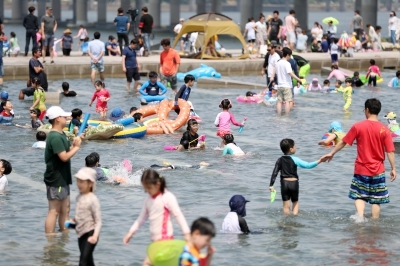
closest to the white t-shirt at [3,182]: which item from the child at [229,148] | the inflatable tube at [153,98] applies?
the child at [229,148]

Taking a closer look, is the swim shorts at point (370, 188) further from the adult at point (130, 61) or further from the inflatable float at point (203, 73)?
the inflatable float at point (203, 73)

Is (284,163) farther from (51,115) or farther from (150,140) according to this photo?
(150,140)

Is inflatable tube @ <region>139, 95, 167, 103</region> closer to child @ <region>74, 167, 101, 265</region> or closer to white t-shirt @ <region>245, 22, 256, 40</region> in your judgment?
child @ <region>74, 167, 101, 265</region>

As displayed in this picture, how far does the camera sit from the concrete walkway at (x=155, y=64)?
3225 centimetres

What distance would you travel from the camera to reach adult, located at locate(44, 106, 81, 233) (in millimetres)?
10766

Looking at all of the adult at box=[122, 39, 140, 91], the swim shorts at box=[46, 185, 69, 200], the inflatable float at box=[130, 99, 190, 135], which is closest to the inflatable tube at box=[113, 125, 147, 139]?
the inflatable float at box=[130, 99, 190, 135]

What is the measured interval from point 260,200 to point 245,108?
11.2 meters

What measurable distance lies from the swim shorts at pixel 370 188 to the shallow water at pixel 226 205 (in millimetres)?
397

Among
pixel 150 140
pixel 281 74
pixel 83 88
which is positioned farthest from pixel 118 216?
pixel 83 88

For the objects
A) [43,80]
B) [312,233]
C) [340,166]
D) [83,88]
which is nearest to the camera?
[312,233]

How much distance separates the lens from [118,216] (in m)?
13.0

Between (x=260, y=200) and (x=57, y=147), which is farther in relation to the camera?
(x=260, y=200)

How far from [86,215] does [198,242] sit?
182cm

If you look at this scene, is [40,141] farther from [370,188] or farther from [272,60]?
[272,60]
